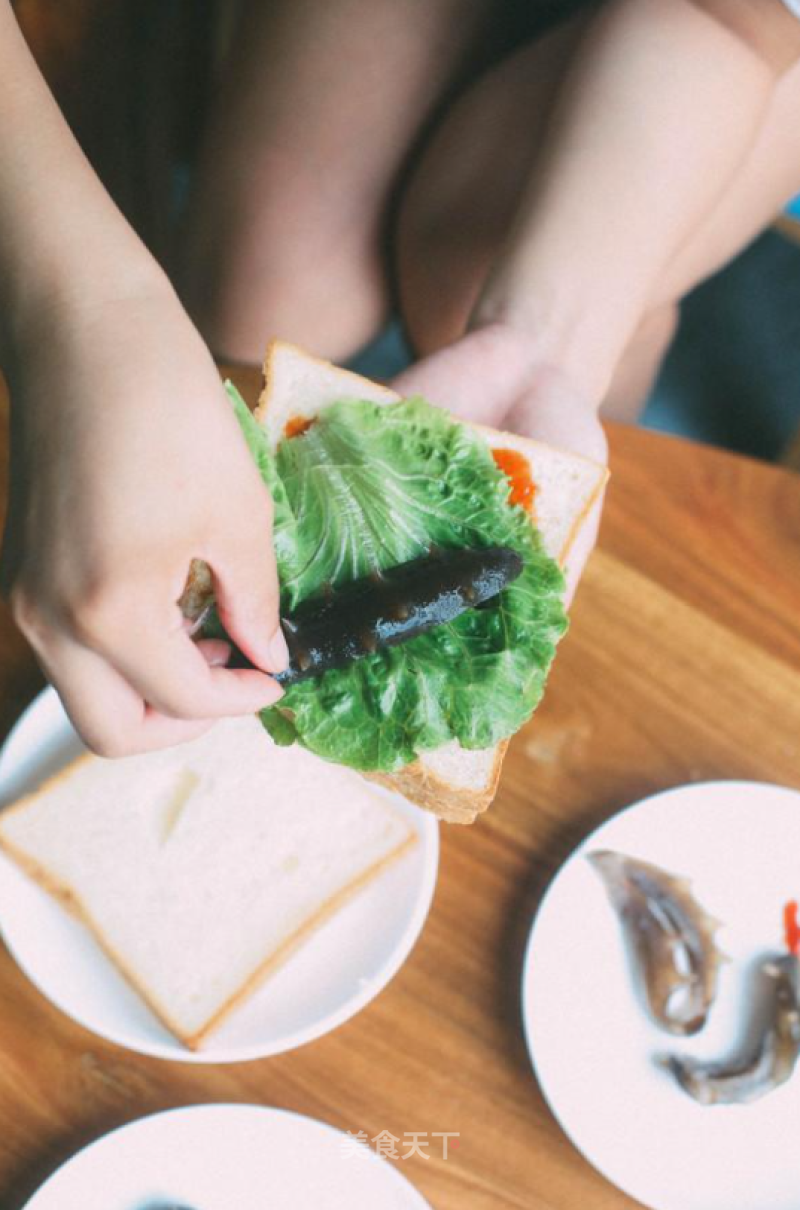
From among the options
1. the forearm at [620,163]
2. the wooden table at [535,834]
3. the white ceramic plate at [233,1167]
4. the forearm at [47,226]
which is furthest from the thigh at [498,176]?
the white ceramic plate at [233,1167]

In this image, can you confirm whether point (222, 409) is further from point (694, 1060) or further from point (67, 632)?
point (694, 1060)

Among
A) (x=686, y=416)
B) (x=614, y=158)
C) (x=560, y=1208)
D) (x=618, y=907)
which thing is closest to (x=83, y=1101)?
(x=560, y=1208)

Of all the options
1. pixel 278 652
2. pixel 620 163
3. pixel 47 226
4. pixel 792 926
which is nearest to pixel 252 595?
pixel 278 652

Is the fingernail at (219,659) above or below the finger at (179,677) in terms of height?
below

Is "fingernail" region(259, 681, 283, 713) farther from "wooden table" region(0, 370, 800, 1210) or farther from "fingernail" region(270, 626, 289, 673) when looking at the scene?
"wooden table" region(0, 370, 800, 1210)

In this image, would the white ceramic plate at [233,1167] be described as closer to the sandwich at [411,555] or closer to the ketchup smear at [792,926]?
the sandwich at [411,555]

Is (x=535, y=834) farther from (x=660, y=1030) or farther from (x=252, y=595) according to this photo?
(x=252, y=595)
